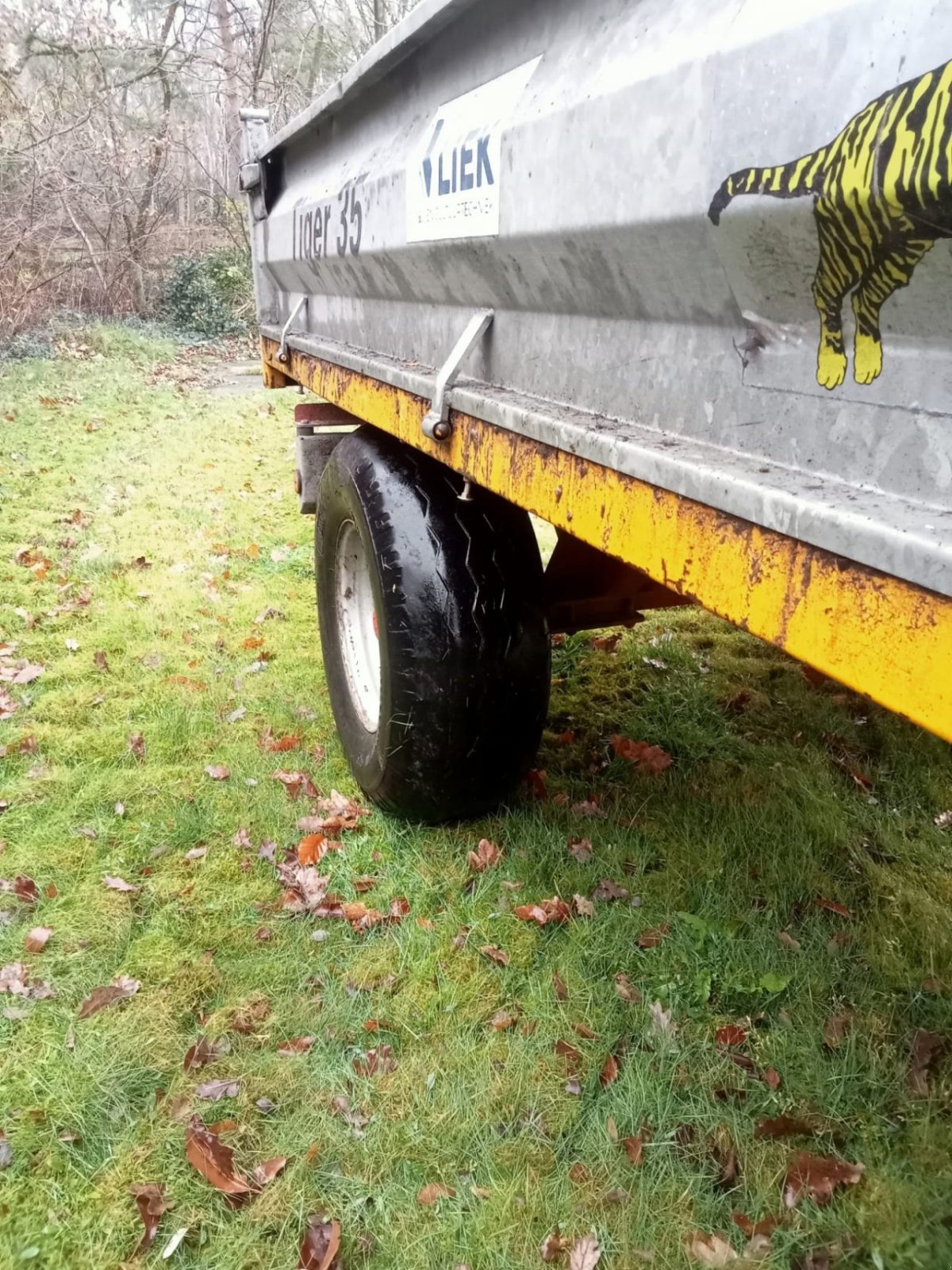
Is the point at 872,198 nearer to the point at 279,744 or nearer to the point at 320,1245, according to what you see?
the point at 320,1245

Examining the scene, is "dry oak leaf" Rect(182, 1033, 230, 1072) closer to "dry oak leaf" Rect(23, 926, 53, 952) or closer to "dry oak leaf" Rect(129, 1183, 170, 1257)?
"dry oak leaf" Rect(129, 1183, 170, 1257)

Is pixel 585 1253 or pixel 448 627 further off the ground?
pixel 448 627

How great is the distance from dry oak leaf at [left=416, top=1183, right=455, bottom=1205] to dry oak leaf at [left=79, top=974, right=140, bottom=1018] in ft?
3.38

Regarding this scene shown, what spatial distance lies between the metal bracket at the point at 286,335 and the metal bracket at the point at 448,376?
1941mm

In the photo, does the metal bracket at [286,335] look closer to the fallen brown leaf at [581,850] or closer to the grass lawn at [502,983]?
the grass lawn at [502,983]

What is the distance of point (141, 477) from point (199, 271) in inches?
396

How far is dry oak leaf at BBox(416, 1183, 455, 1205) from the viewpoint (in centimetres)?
197

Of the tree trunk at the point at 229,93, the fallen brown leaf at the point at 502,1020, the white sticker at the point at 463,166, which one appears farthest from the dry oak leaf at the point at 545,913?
the tree trunk at the point at 229,93

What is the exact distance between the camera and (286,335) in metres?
3.84

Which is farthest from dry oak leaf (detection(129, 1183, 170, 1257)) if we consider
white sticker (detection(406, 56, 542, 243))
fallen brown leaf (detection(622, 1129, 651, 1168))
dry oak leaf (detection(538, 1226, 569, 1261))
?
white sticker (detection(406, 56, 542, 243))

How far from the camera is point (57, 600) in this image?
525 cm

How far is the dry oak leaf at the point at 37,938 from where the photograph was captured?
105 inches

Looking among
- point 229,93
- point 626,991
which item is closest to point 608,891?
point 626,991

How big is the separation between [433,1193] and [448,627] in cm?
139
